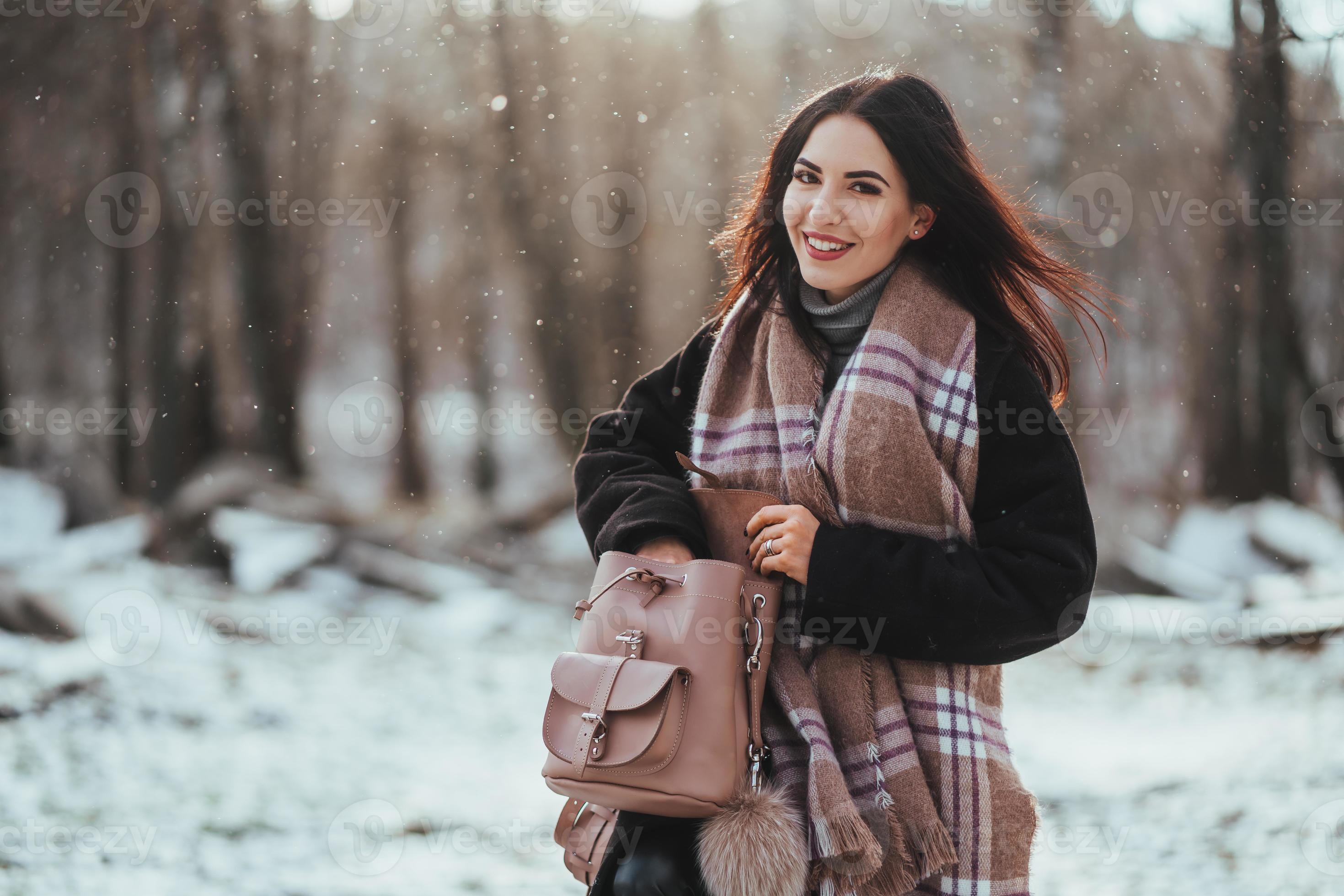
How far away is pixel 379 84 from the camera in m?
8.20

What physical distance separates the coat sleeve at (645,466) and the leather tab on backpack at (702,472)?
0.15 feet

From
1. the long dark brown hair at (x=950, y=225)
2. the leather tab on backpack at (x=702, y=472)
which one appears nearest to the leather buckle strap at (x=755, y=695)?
the leather tab on backpack at (x=702, y=472)

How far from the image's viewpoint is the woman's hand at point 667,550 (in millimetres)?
1657

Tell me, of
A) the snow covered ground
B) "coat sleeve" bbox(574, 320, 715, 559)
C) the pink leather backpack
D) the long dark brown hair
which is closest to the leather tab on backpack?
"coat sleeve" bbox(574, 320, 715, 559)

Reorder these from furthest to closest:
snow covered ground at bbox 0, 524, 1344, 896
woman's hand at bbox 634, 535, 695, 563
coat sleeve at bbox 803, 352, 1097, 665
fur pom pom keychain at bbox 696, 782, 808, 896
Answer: snow covered ground at bbox 0, 524, 1344, 896, woman's hand at bbox 634, 535, 695, 563, coat sleeve at bbox 803, 352, 1097, 665, fur pom pom keychain at bbox 696, 782, 808, 896

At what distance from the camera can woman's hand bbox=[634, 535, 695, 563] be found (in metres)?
1.66

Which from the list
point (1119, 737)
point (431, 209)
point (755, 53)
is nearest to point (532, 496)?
point (431, 209)

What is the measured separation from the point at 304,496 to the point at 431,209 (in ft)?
8.68

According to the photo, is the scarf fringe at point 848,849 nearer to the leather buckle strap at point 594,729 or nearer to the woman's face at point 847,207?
the leather buckle strap at point 594,729

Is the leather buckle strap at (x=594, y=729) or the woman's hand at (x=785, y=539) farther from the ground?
the woman's hand at (x=785, y=539)

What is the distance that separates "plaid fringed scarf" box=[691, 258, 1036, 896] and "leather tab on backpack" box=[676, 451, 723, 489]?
0.24 ft

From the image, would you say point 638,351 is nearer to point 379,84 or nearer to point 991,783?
point 379,84

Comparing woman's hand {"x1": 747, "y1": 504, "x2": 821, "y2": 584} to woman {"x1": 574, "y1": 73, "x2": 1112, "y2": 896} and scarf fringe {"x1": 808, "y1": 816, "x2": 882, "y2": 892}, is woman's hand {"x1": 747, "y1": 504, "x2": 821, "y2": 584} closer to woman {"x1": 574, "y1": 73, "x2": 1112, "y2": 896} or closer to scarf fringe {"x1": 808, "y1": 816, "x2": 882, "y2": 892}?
woman {"x1": 574, "y1": 73, "x2": 1112, "y2": 896}

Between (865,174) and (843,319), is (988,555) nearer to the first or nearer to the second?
(843,319)
